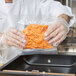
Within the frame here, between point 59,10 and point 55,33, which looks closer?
point 55,33

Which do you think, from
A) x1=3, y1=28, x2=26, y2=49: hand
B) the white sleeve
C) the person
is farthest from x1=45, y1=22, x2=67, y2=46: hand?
the white sleeve

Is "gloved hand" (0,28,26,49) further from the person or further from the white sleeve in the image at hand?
the white sleeve

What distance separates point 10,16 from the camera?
127cm

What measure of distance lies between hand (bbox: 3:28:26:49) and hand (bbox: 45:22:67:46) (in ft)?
0.42

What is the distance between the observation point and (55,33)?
0.91m

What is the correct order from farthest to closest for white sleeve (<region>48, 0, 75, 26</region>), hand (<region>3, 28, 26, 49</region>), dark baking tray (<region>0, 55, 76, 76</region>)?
white sleeve (<region>48, 0, 75, 26</region>), hand (<region>3, 28, 26, 49</region>), dark baking tray (<region>0, 55, 76, 76</region>)

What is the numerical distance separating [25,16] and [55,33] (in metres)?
0.32

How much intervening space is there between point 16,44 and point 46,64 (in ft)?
0.75

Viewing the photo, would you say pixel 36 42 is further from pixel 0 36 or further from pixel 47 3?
pixel 47 3

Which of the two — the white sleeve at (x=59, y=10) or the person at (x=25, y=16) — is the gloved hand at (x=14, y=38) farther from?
the white sleeve at (x=59, y=10)

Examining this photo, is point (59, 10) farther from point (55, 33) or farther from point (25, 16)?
point (55, 33)

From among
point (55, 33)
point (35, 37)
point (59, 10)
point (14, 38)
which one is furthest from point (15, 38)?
point (59, 10)

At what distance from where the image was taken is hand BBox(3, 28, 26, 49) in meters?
0.88

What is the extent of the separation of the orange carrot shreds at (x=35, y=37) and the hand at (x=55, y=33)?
3cm
